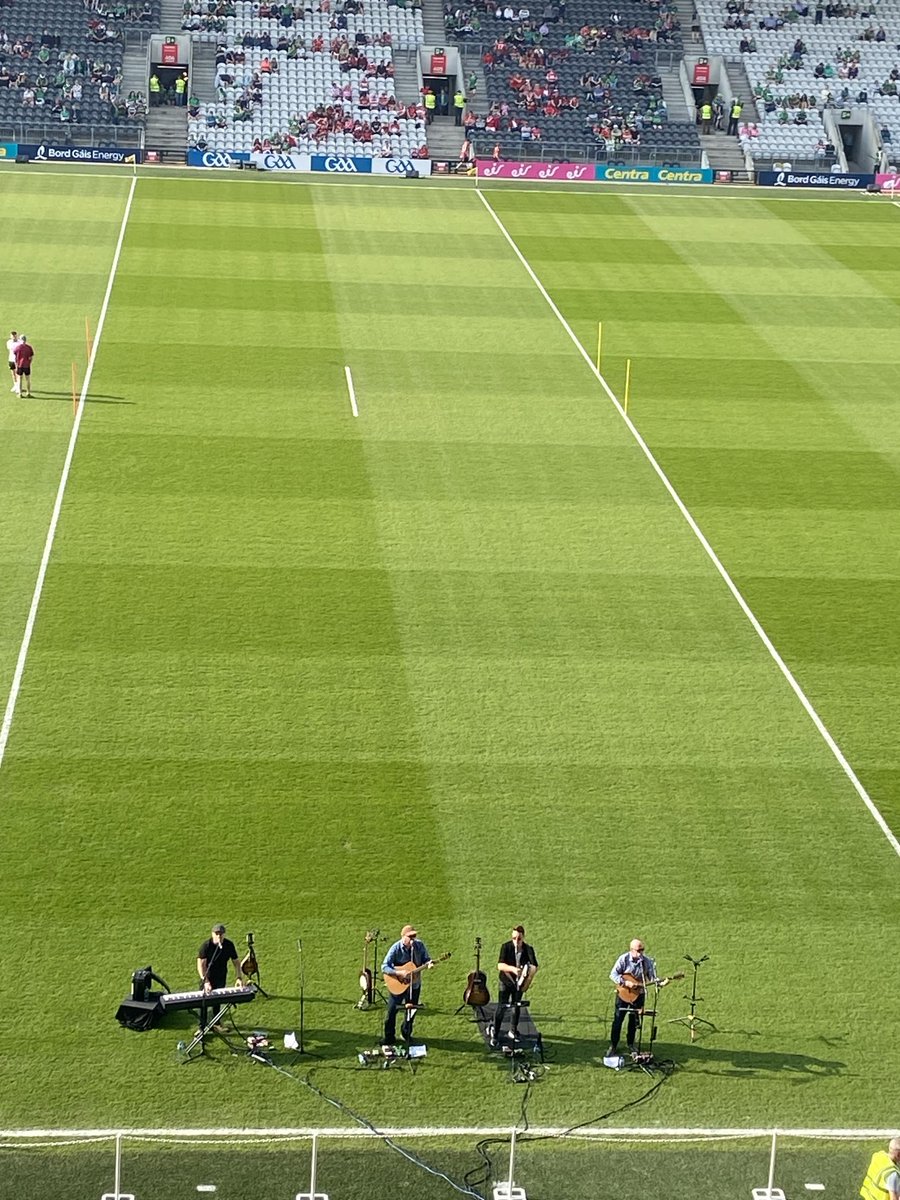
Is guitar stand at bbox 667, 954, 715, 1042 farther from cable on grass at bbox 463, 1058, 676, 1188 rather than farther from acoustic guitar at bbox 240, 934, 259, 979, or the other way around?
acoustic guitar at bbox 240, 934, 259, 979

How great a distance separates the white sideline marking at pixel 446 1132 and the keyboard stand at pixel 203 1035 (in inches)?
48.0

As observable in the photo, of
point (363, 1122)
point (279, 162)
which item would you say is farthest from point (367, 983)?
point (279, 162)

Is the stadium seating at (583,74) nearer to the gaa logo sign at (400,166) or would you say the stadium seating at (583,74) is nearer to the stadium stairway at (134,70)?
the gaa logo sign at (400,166)

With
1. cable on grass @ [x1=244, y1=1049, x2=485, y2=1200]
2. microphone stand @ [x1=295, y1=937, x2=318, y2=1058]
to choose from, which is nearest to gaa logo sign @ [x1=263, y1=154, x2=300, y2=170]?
microphone stand @ [x1=295, y1=937, x2=318, y2=1058]

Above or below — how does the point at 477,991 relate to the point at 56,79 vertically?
below

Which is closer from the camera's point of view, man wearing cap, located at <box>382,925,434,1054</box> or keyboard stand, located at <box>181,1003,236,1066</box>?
keyboard stand, located at <box>181,1003,236,1066</box>

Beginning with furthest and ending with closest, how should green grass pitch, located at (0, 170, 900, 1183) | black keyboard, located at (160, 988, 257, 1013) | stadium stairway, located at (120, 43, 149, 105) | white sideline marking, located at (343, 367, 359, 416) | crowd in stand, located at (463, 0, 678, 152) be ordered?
crowd in stand, located at (463, 0, 678, 152)
stadium stairway, located at (120, 43, 149, 105)
white sideline marking, located at (343, 367, 359, 416)
green grass pitch, located at (0, 170, 900, 1183)
black keyboard, located at (160, 988, 257, 1013)

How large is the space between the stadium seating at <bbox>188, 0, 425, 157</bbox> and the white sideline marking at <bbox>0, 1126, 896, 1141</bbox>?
56.4 meters

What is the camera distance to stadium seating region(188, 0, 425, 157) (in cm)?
6850

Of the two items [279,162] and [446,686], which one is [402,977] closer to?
[446,686]

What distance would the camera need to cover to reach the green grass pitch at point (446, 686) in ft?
55.0

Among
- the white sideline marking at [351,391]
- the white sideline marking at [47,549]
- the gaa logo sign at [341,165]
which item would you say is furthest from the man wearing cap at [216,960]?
the gaa logo sign at [341,165]

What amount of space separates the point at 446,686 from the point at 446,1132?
30.4 ft

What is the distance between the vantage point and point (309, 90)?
72.0 metres
